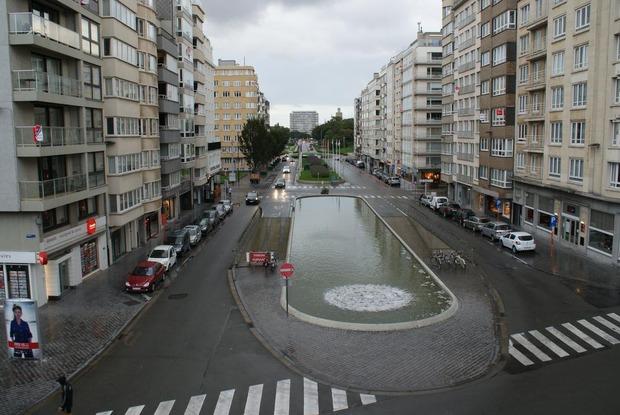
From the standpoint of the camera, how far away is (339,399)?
60.9 feet

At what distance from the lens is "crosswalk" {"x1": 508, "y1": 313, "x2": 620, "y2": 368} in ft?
72.4

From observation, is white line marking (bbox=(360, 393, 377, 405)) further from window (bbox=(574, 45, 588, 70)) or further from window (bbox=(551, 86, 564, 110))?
window (bbox=(551, 86, 564, 110))

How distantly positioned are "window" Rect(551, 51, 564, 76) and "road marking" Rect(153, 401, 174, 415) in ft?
127

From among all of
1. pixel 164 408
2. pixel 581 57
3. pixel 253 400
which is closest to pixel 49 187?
pixel 164 408

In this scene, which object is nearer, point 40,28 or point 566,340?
point 566,340

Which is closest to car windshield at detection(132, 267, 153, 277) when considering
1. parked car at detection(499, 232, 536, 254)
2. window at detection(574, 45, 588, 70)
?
parked car at detection(499, 232, 536, 254)

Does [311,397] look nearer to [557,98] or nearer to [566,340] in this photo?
[566,340]

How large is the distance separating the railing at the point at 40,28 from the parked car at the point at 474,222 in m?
36.0

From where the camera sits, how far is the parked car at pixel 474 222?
2013 inches

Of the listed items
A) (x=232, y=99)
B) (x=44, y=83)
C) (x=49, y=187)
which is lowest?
(x=49, y=187)

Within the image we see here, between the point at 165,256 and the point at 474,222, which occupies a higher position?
the point at 474,222

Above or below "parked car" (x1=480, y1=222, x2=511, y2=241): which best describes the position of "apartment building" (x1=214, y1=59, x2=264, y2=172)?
above

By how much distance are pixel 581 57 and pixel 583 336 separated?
2472cm

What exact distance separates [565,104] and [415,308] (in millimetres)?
24214
